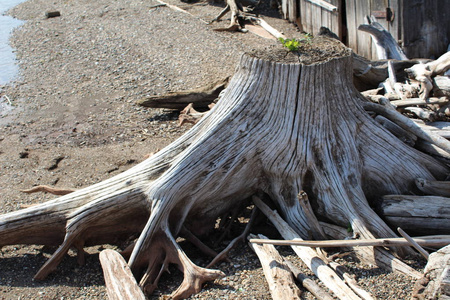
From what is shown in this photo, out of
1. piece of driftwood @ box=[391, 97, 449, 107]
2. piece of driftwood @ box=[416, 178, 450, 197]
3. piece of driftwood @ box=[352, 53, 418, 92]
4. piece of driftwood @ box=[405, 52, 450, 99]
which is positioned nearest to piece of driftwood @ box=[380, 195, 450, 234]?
piece of driftwood @ box=[416, 178, 450, 197]

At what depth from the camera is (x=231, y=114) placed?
4465mm

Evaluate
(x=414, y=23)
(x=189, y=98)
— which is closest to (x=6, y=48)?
(x=189, y=98)

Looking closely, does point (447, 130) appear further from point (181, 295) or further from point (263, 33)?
point (263, 33)

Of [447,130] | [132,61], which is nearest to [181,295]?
[447,130]

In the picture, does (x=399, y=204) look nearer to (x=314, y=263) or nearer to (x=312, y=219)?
(x=312, y=219)

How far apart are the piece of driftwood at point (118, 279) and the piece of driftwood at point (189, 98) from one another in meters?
3.53

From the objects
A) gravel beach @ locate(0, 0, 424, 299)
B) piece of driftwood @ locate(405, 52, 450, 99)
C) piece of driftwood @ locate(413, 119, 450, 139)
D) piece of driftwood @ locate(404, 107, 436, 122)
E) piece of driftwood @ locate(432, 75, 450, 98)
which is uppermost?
piece of driftwood @ locate(405, 52, 450, 99)

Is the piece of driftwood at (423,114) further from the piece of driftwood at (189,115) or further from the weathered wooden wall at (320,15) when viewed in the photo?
the weathered wooden wall at (320,15)

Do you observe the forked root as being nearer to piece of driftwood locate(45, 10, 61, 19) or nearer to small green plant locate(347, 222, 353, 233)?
small green plant locate(347, 222, 353, 233)

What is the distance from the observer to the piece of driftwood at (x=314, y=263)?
3508mm

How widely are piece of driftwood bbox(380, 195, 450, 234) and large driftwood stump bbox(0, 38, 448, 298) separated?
0.22 metres

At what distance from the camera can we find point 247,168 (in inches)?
179

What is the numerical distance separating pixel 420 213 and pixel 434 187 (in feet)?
1.23

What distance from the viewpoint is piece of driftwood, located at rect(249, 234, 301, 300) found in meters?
3.55
